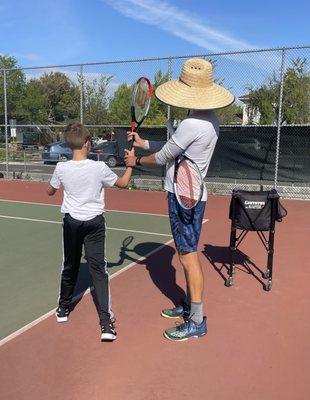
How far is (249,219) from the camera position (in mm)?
5141

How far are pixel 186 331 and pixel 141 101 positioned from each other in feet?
7.37

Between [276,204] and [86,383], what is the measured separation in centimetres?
286

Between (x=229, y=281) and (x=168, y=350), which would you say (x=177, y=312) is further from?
(x=229, y=281)

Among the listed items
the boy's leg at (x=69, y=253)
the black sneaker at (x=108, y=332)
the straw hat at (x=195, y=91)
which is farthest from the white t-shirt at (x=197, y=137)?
the black sneaker at (x=108, y=332)

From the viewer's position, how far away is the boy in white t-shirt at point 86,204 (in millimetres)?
4008

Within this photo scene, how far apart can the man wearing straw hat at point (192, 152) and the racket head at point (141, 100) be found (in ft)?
1.54

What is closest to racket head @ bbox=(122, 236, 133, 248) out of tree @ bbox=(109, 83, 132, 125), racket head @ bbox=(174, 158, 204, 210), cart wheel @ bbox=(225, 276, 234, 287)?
cart wheel @ bbox=(225, 276, 234, 287)

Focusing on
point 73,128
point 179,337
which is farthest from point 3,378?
point 73,128

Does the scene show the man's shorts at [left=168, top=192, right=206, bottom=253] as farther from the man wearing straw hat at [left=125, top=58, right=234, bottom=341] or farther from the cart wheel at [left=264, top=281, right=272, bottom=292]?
the cart wheel at [left=264, top=281, right=272, bottom=292]

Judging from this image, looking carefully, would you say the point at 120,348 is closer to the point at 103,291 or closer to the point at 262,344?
the point at 103,291

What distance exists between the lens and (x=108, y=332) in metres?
3.93

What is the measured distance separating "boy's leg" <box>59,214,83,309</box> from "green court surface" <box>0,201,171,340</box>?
0.39 m

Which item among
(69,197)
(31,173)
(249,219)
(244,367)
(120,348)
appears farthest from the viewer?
(31,173)

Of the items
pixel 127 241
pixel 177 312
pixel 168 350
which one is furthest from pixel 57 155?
pixel 168 350
